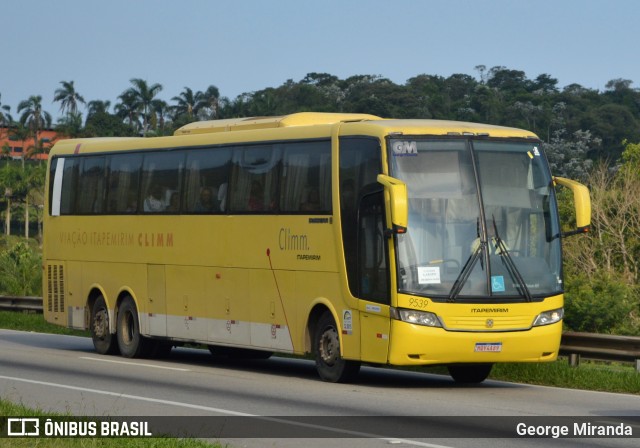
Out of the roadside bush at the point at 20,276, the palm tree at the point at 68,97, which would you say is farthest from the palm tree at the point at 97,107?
the roadside bush at the point at 20,276

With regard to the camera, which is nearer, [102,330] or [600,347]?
[600,347]

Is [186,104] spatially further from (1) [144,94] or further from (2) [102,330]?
(2) [102,330]

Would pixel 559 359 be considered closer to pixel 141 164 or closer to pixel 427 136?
pixel 427 136

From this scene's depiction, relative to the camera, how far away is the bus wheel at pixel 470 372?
741 inches

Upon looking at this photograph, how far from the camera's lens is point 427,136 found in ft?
58.3

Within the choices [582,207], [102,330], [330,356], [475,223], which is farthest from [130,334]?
[582,207]

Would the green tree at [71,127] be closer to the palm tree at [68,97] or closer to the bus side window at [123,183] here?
the palm tree at [68,97]

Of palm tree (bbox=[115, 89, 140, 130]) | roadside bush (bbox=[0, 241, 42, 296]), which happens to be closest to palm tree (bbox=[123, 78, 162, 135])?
palm tree (bbox=[115, 89, 140, 130])

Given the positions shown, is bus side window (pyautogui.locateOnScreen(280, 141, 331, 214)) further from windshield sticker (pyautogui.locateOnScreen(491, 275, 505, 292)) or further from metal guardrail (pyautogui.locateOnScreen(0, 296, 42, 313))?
metal guardrail (pyautogui.locateOnScreen(0, 296, 42, 313))

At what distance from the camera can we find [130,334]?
944 inches

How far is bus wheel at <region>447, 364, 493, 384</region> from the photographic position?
61.7 ft

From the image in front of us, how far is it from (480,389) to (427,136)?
10.8 feet

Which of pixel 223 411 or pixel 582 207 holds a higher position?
pixel 582 207

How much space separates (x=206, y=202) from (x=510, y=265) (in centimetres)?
585
